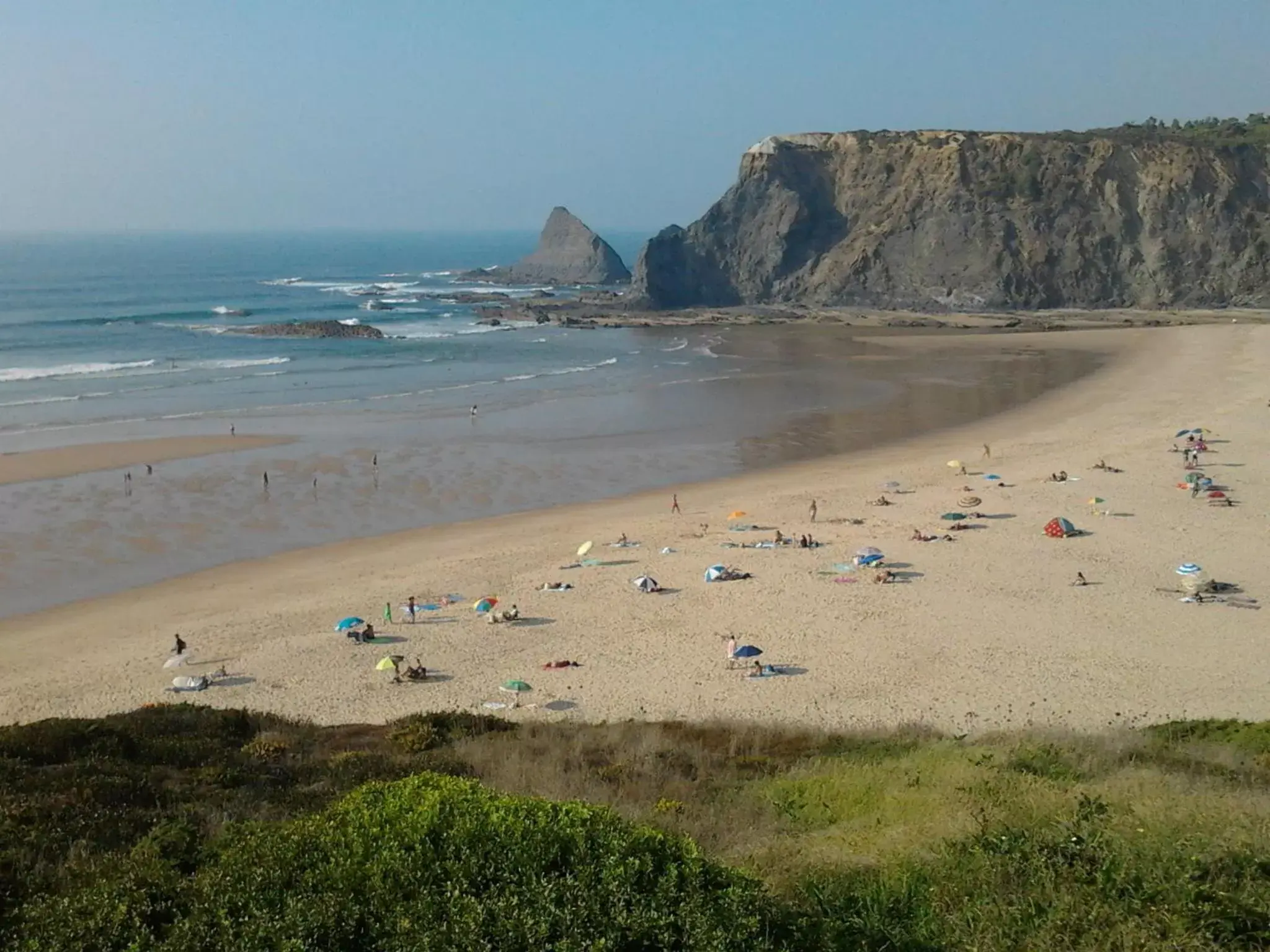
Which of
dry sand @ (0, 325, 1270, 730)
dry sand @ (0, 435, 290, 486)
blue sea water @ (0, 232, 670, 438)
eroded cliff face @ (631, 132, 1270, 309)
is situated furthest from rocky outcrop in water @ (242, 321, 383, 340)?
dry sand @ (0, 325, 1270, 730)

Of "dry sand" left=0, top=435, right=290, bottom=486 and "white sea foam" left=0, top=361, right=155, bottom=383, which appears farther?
"white sea foam" left=0, top=361, right=155, bottom=383

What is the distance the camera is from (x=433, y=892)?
5773 millimetres

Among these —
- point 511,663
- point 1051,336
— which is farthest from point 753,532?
point 1051,336

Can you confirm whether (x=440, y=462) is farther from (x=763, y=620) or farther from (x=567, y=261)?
(x=567, y=261)

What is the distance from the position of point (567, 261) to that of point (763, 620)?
101 meters

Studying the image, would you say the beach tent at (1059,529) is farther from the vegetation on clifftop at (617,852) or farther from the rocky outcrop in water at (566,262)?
the rocky outcrop in water at (566,262)

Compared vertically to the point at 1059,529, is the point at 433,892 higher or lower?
higher

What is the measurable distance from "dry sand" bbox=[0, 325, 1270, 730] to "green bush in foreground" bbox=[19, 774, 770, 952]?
29.6ft

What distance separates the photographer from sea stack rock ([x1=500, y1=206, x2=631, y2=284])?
112 metres

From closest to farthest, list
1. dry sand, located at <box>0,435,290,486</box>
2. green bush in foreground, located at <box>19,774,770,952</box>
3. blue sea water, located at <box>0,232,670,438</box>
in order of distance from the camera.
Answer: green bush in foreground, located at <box>19,774,770,952</box> → dry sand, located at <box>0,435,290,486</box> → blue sea water, located at <box>0,232,670,438</box>

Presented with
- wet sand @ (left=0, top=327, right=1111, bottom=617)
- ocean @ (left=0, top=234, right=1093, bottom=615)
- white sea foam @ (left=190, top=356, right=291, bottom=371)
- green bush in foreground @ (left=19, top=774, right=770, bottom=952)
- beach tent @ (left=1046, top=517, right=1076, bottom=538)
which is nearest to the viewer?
green bush in foreground @ (left=19, top=774, right=770, bottom=952)

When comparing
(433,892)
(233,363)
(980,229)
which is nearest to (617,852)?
(433,892)

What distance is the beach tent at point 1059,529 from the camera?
78.0 ft

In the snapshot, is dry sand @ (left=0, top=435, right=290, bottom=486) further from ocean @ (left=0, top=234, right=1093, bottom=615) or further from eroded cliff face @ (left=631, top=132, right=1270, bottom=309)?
eroded cliff face @ (left=631, top=132, right=1270, bottom=309)
